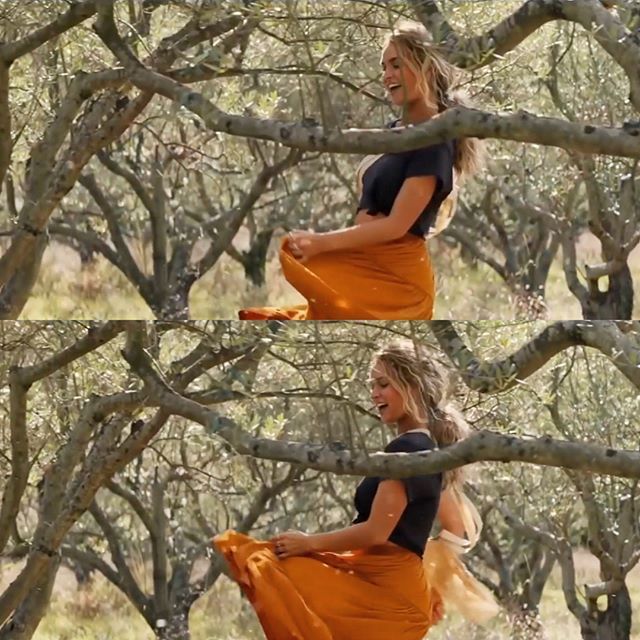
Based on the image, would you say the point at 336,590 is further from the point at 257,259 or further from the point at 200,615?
the point at 257,259

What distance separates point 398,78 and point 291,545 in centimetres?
124

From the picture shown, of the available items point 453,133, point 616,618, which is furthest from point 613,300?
point 453,133

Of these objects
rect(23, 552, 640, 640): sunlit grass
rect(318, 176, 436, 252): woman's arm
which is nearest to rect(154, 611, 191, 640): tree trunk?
rect(23, 552, 640, 640): sunlit grass

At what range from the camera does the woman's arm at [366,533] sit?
15.4 ft

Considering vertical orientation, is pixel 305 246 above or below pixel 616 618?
above

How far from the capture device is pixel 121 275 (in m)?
6.88

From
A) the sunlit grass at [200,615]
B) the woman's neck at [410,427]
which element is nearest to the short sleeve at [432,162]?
the woman's neck at [410,427]

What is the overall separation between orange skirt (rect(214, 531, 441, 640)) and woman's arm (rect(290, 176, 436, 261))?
0.79 meters

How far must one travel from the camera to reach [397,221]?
15.5ft

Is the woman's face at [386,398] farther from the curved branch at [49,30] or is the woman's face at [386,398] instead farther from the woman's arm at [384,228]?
the curved branch at [49,30]

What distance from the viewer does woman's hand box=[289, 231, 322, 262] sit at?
16.2 ft

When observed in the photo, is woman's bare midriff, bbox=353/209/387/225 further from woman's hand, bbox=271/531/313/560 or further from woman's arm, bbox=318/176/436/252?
woman's hand, bbox=271/531/313/560

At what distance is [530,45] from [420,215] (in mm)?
2285

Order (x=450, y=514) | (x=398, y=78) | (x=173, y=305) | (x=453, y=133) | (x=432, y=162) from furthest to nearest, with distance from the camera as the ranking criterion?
1. (x=173, y=305)
2. (x=450, y=514)
3. (x=398, y=78)
4. (x=432, y=162)
5. (x=453, y=133)
